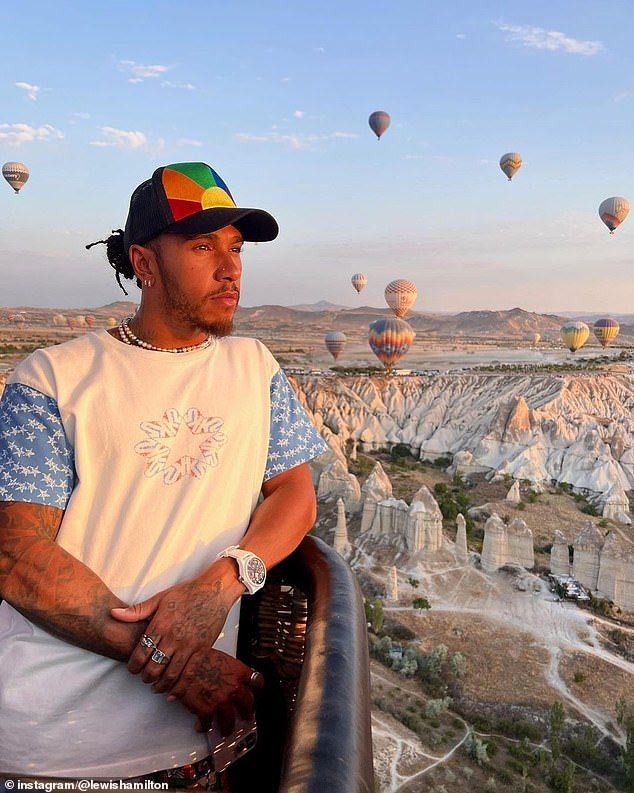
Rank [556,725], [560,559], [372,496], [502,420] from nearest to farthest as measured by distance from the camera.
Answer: [556,725]
[560,559]
[372,496]
[502,420]

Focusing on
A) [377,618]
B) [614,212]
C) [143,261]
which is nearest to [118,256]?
[143,261]

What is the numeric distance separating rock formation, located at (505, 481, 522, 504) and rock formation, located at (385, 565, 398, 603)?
708cm

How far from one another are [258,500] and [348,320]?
10743 cm

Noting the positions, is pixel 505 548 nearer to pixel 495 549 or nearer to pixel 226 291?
pixel 495 549

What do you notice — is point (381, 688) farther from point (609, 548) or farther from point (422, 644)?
point (609, 548)

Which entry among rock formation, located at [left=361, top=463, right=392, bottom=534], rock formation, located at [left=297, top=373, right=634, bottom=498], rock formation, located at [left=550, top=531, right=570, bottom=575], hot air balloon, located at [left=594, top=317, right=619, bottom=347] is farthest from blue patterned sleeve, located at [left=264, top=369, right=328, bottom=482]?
hot air balloon, located at [left=594, top=317, right=619, bottom=347]

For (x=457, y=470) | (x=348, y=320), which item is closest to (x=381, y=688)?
(x=457, y=470)

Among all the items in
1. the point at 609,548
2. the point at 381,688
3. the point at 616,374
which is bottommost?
the point at 381,688

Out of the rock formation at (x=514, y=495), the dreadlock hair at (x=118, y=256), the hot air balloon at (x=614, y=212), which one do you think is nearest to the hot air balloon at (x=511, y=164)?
the hot air balloon at (x=614, y=212)

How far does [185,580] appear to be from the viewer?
4.16ft

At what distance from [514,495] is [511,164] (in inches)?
1055

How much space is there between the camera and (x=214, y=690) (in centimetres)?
117

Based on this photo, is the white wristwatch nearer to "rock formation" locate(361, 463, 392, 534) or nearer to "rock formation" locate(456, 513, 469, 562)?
"rock formation" locate(456, 513, 469, 562)

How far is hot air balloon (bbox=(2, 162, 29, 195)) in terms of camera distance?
34.8 m
